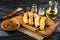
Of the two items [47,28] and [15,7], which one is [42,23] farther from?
[15,7]

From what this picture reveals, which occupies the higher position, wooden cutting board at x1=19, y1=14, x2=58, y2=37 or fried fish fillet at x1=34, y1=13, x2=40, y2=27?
fried fish fillet at x1=34, y1=13, x2=40, y2=27

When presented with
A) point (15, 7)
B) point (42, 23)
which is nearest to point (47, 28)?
point (42, 23)

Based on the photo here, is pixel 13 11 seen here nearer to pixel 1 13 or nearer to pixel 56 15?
pixel 1 13

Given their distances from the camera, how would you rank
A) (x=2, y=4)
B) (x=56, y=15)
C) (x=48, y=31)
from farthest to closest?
(x=2, y=4) → (x=56, y=15) → (x=48, y=31)

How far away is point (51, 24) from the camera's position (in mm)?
1308

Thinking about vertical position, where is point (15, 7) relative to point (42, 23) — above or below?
above

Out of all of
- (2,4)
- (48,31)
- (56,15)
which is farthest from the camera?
(2,4)

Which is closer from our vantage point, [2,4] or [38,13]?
[38,13]

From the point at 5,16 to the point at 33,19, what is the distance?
230 mm

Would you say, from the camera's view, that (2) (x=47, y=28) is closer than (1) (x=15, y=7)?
Yes

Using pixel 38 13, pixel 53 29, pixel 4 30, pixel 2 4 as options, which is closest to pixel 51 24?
pixel 53 29

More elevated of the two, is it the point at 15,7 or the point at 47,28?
the point at 15,7

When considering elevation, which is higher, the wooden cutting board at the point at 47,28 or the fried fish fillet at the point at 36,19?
the fried fish fillet at the point at 36,19

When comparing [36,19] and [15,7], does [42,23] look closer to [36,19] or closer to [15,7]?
[36,19]
